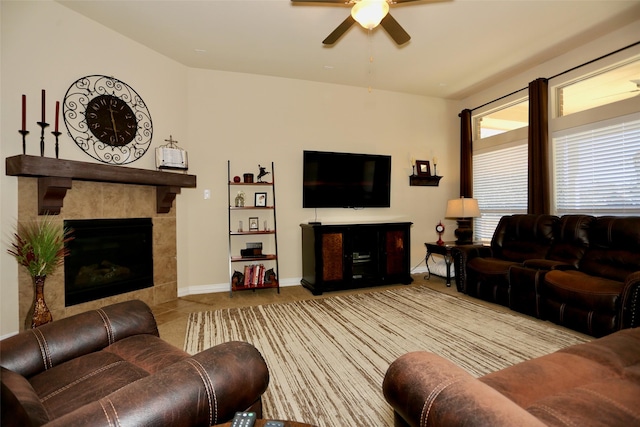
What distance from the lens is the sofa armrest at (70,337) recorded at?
3.99 feet

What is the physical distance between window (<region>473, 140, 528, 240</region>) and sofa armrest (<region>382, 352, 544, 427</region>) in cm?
432

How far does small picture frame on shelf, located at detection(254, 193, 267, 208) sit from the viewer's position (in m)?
4.25

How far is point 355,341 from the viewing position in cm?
257

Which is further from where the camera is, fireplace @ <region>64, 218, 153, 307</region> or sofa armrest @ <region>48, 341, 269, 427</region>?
fireplace @ <region>64, 218, 153, 307</region>

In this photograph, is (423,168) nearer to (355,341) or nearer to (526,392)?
(355,341)

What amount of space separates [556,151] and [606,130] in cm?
56

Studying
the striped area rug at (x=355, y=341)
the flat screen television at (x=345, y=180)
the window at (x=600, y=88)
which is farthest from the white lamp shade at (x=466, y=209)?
the window at (x=600, y=88)

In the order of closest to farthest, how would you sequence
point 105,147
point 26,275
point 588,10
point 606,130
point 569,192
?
point 26,275
point 588,10
point 105,147
point 606,130
point 569,192

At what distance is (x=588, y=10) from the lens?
3.01m

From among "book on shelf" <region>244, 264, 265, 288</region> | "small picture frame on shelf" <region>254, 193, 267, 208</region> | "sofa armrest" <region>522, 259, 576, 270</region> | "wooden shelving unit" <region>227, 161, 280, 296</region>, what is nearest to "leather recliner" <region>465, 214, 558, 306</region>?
"sofa armrest" <region>522, 259, 576, 270</region>

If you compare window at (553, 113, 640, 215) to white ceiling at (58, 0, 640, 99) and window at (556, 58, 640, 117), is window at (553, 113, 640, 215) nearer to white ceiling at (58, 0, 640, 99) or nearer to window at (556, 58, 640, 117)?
window at (556, 58, 640, 117)

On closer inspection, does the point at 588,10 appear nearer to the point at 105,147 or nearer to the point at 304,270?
the point at 304,270

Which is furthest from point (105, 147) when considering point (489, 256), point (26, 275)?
point (489, 256)

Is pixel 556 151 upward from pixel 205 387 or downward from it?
upward
